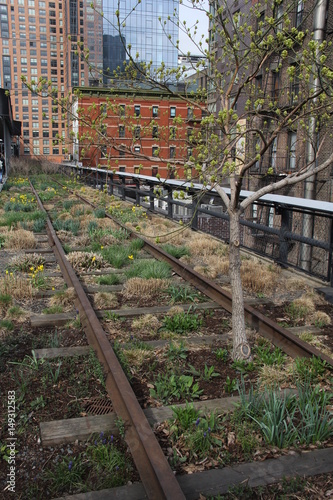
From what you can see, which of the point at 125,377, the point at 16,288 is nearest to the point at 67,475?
the point at 125,377

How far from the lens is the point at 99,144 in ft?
15.1

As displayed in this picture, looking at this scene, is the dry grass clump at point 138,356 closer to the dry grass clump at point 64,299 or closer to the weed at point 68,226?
the dry grass clump at point 64,299

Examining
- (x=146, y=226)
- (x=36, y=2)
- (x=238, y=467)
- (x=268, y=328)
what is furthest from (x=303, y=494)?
(x=36, y=2)

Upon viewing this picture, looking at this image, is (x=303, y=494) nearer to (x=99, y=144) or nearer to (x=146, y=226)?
(x=99, y=144)

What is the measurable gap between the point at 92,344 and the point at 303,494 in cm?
246

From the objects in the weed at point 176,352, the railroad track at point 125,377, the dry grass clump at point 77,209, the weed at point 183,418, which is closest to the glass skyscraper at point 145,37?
the dry grass clump at point 77,209

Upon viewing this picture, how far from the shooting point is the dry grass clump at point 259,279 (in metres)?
7.00

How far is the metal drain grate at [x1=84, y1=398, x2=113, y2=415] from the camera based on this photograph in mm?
3520

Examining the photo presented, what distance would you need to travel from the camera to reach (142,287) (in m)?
6.66

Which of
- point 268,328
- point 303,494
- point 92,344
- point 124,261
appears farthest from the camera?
point 124,261

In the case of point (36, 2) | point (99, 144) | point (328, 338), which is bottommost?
point (328, 338)

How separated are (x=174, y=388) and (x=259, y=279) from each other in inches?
140

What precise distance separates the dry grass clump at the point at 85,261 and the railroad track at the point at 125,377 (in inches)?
8.0

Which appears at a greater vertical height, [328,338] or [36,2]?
[36,2]
